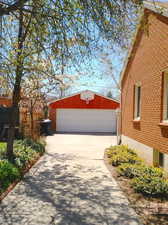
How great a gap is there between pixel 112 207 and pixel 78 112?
17601 millimetres

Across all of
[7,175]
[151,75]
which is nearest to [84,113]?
[151,75]

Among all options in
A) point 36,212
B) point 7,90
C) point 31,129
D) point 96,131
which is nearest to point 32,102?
point 31,129

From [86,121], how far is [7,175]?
53.4 ft

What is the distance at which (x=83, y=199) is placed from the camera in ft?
14.5

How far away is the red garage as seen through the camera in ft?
69.8

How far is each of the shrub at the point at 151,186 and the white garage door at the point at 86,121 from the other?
53.8 ft

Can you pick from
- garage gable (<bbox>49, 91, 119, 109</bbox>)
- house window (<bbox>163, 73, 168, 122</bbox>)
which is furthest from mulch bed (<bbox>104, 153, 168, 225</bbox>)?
garage gable (<bbox>49, 91, 119, 109</bbox>)

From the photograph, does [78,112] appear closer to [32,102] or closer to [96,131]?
[96,131]

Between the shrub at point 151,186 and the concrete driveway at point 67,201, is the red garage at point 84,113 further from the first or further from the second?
the shrub at point 151,186

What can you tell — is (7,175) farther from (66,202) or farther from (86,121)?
(86,121)

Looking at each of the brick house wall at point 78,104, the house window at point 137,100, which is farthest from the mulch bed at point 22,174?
the brick house wall at point 78,104

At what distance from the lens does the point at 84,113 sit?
2147 cm

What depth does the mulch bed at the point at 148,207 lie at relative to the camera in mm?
3475

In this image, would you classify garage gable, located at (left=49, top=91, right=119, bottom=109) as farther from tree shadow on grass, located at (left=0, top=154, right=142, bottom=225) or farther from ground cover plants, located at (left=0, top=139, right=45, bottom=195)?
tree shadow on grass, located at (left=0, top=154, right=142, bottom=225)
